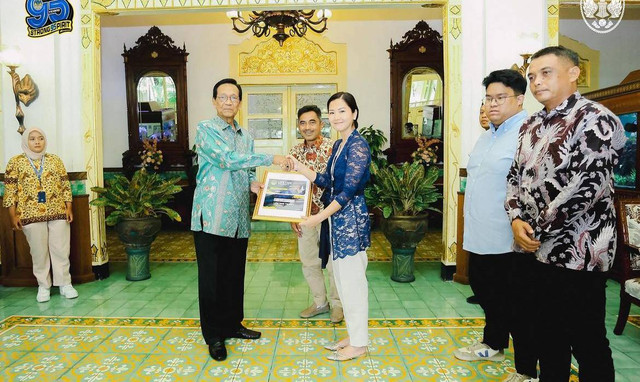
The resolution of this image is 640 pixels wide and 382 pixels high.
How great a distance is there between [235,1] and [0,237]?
357 centimetres

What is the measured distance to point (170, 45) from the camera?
8.06m

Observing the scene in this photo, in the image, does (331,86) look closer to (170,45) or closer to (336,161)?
(170,45)

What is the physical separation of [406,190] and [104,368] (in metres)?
3.14

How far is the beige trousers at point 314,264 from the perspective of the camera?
350cm

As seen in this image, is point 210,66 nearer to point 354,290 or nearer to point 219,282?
point 219,282

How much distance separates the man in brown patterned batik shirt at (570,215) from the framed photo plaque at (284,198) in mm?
1309

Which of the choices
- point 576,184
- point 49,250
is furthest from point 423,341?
point 49,250

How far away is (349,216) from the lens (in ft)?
8.54

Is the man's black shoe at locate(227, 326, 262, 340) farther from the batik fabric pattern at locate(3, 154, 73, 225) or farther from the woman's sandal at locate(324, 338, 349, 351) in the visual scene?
the batik fabric pattern at locate(3, 154, 73, 225)

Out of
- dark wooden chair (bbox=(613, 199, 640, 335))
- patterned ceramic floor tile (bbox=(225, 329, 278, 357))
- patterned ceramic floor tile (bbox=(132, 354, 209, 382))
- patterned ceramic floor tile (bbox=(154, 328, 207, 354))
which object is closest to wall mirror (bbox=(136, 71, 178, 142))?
patterned ceramic floor tile (bbox=(154, 328, 207, 354))

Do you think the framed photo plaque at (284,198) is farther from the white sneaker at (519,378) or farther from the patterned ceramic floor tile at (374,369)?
the white sneaker at (519,378)

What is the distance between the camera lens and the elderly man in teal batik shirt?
9.05 ft

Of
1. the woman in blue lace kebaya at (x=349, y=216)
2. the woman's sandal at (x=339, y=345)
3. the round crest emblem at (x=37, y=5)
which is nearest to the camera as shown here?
the woman in blue lace kebaya at (x=349, y=216)

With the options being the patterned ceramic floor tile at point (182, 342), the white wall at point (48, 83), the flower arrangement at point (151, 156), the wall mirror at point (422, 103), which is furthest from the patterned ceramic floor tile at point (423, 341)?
the flower arrangement at point (151, 156)
